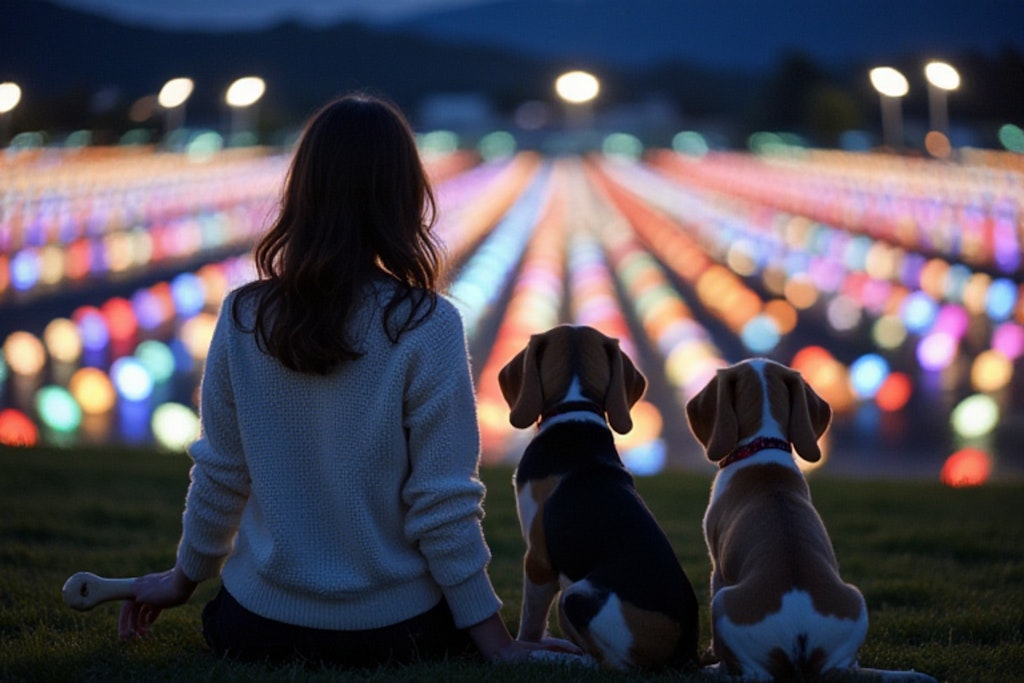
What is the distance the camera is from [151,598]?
166 inches

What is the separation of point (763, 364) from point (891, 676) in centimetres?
100

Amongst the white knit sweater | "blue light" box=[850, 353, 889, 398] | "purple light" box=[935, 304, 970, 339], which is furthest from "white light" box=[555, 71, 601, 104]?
the white knit sweater

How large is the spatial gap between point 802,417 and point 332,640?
1562 millimetres

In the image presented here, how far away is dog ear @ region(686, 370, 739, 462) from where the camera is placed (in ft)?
14.0

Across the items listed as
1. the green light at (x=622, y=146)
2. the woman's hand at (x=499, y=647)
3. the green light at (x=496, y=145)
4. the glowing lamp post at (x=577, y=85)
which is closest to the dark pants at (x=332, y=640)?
the woman's hand at (x=499, y=647)

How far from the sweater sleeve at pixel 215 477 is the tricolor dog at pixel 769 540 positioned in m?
1.42

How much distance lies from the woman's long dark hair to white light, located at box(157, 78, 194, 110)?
1148 inches

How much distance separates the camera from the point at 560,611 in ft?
13.3

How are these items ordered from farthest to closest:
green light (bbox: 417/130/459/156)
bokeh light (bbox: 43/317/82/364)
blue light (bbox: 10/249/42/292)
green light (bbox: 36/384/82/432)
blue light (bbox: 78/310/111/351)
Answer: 1. green light (bbox: 417/130/459/156)
2. blue light (bbox: 10/249/42/292)
3. blue light (bbox: 78/310/111/351)
4. bokeh light (bbox: 43/317/82/364)
5. green light (bbox: 36/384/82/432)

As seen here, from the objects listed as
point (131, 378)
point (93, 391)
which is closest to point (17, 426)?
point (93, 391)

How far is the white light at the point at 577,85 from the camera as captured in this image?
3555cm

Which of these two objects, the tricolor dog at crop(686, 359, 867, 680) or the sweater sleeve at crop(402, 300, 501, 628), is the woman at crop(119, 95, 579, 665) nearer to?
the sweater sleeve at crop(402, 300, 501, 628)

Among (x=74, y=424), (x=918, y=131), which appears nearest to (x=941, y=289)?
(x=74, y=424)

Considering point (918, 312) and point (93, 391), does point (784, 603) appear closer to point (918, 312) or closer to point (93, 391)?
point (93, 391)
